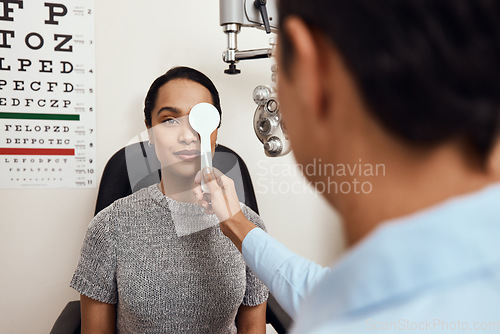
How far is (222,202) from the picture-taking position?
927 mm

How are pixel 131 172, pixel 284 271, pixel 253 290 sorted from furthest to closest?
pixel 131 172 < pixel 253 290 < pixel 284 271

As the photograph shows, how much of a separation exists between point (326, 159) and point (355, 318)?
99mm

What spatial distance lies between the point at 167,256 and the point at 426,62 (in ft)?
2.70

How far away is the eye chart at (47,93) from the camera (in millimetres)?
1153

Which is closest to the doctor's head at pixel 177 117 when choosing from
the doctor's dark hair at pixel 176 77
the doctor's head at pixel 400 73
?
the doctor's dark hair at pixel 176 77

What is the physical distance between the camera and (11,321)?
119 cm

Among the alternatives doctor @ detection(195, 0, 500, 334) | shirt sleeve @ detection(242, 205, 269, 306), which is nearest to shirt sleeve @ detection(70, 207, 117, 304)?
shirt sleeve @ detection(242, 205, 269, 306)

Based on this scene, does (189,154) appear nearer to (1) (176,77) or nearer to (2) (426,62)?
(1) (176,77)

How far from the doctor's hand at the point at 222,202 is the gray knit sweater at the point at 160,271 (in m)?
0.08

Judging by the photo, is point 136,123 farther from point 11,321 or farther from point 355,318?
point 355,318

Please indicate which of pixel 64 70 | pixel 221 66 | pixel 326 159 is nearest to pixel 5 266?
pixel 64 70

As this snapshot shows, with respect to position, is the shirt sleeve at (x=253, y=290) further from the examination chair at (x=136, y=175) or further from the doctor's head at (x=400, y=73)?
the doctor's head at (x=400, y=73)

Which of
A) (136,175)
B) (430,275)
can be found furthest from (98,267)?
(430,275)

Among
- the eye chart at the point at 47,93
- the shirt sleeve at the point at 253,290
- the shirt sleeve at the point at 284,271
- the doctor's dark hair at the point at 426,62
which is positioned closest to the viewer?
the doctor's dark hair at the point at 426,62
